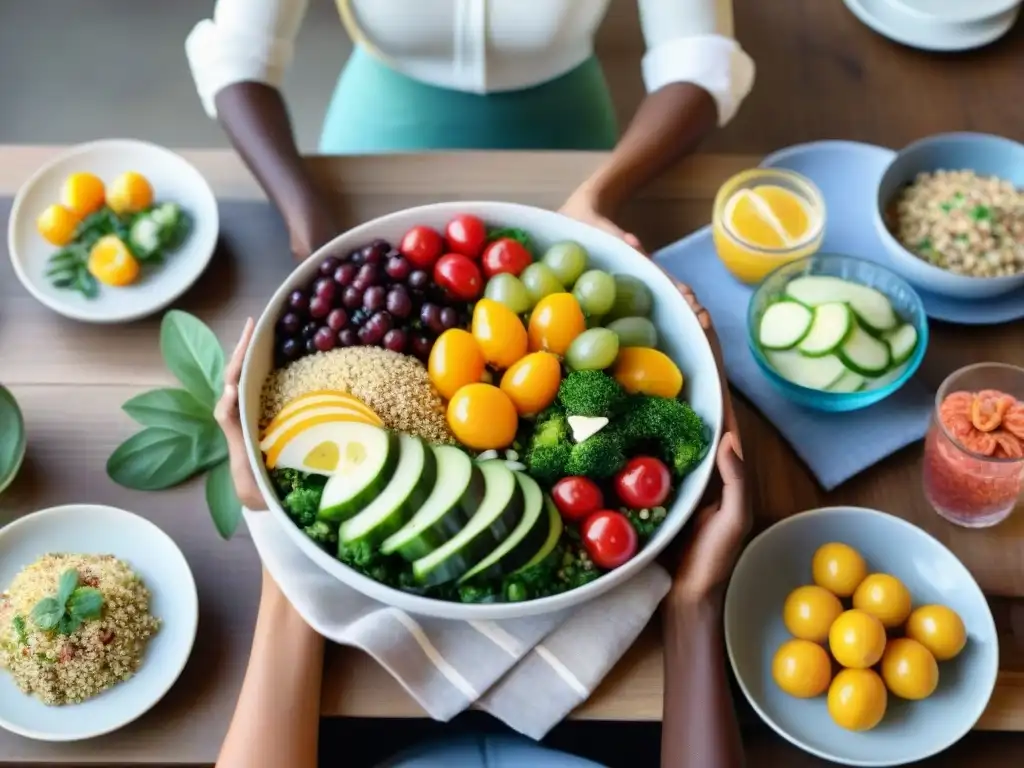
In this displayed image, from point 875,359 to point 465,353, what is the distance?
46 cm

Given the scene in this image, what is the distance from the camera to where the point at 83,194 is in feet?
3.90

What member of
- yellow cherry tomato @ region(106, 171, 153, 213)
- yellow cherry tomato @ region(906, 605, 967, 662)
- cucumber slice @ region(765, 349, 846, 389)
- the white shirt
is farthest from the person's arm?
yellow cherry tomato @ region(906, 605, 967, 662)

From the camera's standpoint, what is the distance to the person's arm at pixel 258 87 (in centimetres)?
119

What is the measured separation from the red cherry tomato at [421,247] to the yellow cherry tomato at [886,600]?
56 centimetres

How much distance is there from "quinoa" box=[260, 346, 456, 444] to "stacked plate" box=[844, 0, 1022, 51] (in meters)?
0.96

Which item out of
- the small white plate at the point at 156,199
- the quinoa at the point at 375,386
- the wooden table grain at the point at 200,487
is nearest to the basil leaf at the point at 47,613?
the wooden table grain at the point at 200,487

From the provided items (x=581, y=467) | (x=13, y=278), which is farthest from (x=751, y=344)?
(x=13, y=278)

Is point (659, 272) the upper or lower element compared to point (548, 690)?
upper

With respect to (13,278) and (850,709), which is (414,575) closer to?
(850,709)

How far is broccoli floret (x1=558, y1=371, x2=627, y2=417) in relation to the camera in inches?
36.7

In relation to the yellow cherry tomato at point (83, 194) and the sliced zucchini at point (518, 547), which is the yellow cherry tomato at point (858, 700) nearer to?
the sliced zucchini at point (518, 547)

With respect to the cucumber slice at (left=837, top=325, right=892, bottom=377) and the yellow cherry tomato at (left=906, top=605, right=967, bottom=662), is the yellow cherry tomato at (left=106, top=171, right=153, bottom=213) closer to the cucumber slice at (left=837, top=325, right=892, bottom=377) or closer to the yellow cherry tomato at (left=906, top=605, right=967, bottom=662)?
the cucumber slice at (left=837, top=325, right=892, bottom=377)

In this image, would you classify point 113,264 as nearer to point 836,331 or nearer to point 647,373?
point 647,373

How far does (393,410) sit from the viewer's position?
37.6 inches
